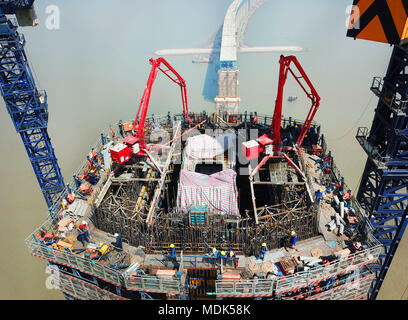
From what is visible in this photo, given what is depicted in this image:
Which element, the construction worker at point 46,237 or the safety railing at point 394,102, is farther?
the construction worker at point 46,237

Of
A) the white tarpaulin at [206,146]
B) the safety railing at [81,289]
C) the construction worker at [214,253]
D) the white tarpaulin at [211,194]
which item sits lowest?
the safety railing at [81,289]

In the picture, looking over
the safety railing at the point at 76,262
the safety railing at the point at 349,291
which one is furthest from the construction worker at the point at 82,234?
the safety railing at the point at 349,291

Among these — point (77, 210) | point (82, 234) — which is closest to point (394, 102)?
point (82, 234)

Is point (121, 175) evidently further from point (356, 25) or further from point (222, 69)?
point (222, 69)

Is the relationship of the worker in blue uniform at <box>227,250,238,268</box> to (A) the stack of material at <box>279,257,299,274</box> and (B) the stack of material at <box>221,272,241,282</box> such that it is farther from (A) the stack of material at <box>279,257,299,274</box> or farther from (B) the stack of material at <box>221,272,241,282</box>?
(A) the stack of material at <box>279,257,299,274</box>

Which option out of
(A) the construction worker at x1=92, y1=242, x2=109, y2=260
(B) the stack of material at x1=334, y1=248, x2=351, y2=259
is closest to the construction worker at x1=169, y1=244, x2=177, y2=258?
(A) the construction worker at x1=92, y1=242, x2=109, y2=260

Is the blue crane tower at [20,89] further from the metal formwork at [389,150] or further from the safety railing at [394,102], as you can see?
the metal formwork at [389,150]

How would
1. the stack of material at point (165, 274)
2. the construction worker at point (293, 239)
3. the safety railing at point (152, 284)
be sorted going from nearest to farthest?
the safety railing at point (152, 284) → the stack of material at point (165, 274) → the construction worker at point (293, 239)
